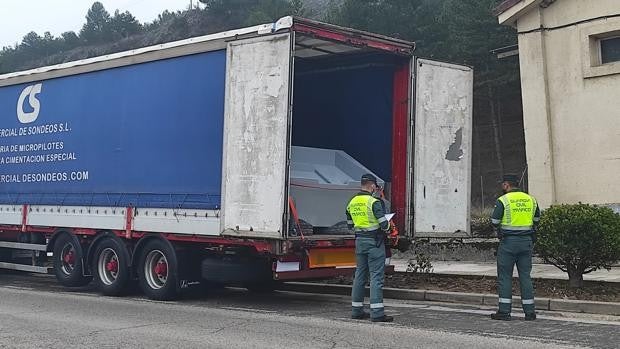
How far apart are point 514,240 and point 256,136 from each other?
129 inches

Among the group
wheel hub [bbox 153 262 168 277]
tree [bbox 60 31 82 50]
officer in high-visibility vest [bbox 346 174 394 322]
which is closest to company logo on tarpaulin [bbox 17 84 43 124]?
wheel hub [bbox 153 262 168 277]

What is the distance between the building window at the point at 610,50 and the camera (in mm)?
13648

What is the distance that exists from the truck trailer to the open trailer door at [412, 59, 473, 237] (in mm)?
22

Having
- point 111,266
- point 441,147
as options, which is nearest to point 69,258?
point 111,266

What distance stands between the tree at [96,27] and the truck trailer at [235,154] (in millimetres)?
79220

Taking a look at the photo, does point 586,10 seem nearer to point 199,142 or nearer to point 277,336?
point 199,142

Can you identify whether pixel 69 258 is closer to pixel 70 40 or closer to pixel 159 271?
pixel 159 271

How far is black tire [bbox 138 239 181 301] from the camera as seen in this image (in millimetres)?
A: 10352

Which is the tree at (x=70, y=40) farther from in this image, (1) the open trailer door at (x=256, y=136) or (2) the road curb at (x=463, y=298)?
(1) the open trailer door at (x=256, y=136)

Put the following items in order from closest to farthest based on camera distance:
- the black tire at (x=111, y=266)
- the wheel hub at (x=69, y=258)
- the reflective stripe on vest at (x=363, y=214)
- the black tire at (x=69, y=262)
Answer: the reflective stripe on vest at (x=363, y=214), the black tire at (x=111, y=266), the black tire at (x=69, y=262), the wheel hub at (x=69, y=258)

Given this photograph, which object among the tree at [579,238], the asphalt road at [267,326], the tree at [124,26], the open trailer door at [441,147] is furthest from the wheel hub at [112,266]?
the tree at [124,26]

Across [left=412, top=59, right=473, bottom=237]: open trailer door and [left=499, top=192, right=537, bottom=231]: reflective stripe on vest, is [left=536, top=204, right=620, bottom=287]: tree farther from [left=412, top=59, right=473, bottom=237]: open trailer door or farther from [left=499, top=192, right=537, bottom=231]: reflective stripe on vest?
[left=412, top=59, right=473, bottom=237]: open trailer door

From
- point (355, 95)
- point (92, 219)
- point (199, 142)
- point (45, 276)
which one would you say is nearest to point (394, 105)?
point (355, 95)

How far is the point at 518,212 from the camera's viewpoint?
880 centimetres
